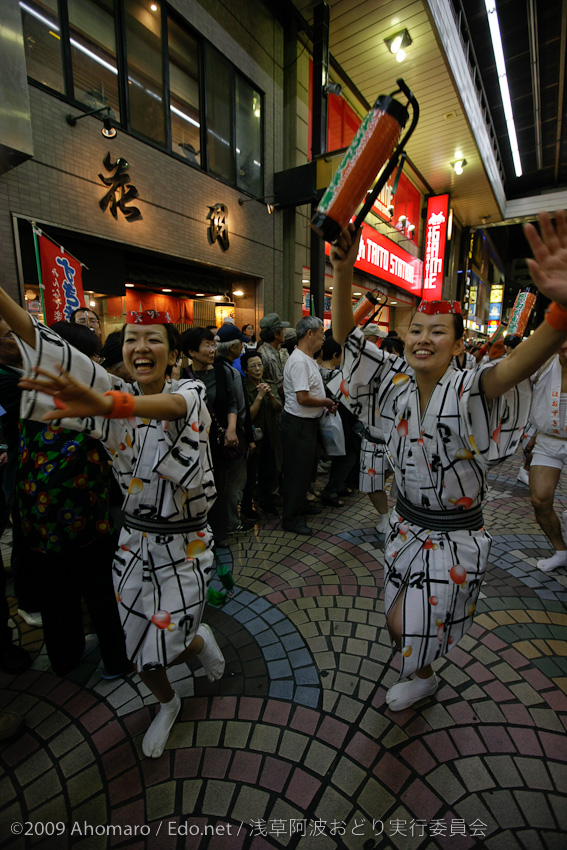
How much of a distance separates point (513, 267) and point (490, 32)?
3927 centimetres

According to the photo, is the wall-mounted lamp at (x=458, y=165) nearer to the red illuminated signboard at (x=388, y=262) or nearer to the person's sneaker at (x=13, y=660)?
the red illuminated signboard at (x=388, y=262)

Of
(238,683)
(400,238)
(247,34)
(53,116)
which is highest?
(247,34)

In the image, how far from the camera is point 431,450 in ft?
6.02

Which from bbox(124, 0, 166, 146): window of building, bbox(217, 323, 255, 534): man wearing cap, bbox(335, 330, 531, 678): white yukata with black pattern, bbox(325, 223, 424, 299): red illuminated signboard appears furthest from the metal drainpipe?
bbox(335, 330, 531, 678): white yukata with black pattern

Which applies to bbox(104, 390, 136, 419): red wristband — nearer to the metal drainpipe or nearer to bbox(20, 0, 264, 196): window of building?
bbox(20, 0, 264, 196): window of building

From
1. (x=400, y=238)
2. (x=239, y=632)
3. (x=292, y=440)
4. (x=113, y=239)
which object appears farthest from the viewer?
(x=400, y=238)

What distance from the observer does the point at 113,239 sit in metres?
6.41

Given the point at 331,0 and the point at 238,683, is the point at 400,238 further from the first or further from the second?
the point at 238,683

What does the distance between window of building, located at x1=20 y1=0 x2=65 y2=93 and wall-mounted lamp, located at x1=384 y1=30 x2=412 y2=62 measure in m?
7.32

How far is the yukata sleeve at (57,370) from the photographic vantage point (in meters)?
1.47

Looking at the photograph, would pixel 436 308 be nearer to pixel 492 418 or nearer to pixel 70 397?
pixel 492 418

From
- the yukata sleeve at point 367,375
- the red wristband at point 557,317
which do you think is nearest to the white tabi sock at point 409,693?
the yukata sleeve at point 367,375

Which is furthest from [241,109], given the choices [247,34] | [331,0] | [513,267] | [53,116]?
[513,267]

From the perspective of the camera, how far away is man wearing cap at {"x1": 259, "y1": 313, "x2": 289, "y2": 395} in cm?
503
